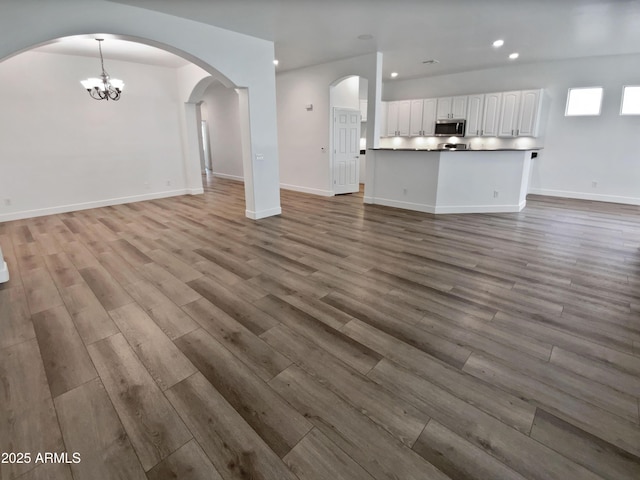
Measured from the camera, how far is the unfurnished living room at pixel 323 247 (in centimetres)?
159

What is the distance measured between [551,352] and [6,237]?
6.64m

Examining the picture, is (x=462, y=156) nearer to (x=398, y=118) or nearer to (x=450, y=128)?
(x=450, y=128)

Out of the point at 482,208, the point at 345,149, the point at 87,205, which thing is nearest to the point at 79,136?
the point at 87,205

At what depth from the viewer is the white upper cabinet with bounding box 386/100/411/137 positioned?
358 inches

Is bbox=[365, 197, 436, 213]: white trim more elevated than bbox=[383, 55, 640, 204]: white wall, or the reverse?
bbox=[383, 55, 640, 204]: white wall

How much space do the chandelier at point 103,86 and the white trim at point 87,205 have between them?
2004 mm

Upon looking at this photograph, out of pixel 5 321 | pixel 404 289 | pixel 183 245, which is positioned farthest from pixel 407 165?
pixel 5 321

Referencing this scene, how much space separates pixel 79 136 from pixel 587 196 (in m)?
10.7

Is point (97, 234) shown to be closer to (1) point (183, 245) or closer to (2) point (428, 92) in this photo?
(1) point (183, 245)

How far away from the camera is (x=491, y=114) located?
783cm

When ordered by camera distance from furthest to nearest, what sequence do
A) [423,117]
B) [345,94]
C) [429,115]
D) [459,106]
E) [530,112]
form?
[423,117] < [429,115] < [459,106] < [345,94] < [530,112]

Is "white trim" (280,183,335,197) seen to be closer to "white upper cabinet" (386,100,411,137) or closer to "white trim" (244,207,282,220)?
"white trim" (244,207,282,220)

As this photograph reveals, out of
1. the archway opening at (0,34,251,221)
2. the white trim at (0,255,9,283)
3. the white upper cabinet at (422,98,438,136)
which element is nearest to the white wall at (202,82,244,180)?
the archway opening at (0,34,251,221)

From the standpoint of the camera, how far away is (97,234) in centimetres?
488
